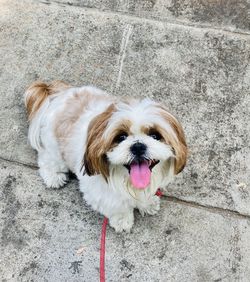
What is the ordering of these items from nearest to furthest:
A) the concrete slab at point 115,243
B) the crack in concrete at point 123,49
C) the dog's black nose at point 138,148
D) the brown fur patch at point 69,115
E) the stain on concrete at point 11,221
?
1. the dog's black nose at point 138,148
2. the brown fur patch at point 69,115
3. the concrete slab at point 115,243
4. the stain on concrete at point 11,221
5. the crack in concrete at point 123,49

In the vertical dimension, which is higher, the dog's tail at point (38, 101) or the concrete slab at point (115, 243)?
the dog's tail at point (38, 101)

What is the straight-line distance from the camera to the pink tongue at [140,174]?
3.07 m

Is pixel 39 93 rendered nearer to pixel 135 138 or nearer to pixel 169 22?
pixel 135 138

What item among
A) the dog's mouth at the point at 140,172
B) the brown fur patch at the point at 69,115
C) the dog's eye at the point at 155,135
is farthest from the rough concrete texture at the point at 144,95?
the dog's eye at the point at 155,135

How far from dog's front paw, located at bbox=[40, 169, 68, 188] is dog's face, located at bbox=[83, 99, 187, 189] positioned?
3.29 ft

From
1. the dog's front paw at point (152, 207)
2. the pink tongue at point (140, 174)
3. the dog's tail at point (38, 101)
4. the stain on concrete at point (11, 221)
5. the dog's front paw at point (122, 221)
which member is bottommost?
the stain on concrete at point (11, 221)

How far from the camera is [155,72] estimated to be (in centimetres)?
455

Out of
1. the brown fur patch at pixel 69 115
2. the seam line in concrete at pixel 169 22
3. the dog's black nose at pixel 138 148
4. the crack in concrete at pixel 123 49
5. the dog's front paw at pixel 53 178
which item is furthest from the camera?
the seam line in concrete at pixel 169 22

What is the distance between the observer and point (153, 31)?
4762mm

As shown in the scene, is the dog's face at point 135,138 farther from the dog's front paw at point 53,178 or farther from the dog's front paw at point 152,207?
the dog's front paw at point 53,178

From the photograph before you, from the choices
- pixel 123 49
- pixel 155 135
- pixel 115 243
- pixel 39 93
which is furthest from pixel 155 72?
pixel 155 135

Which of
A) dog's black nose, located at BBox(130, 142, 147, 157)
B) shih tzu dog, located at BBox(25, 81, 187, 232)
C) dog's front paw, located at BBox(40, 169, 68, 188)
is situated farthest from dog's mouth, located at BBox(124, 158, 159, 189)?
dog's front paw, located at BBox(40, 169, 68, 188)

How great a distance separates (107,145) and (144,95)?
1589 mm

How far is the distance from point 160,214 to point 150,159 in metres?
1.06
